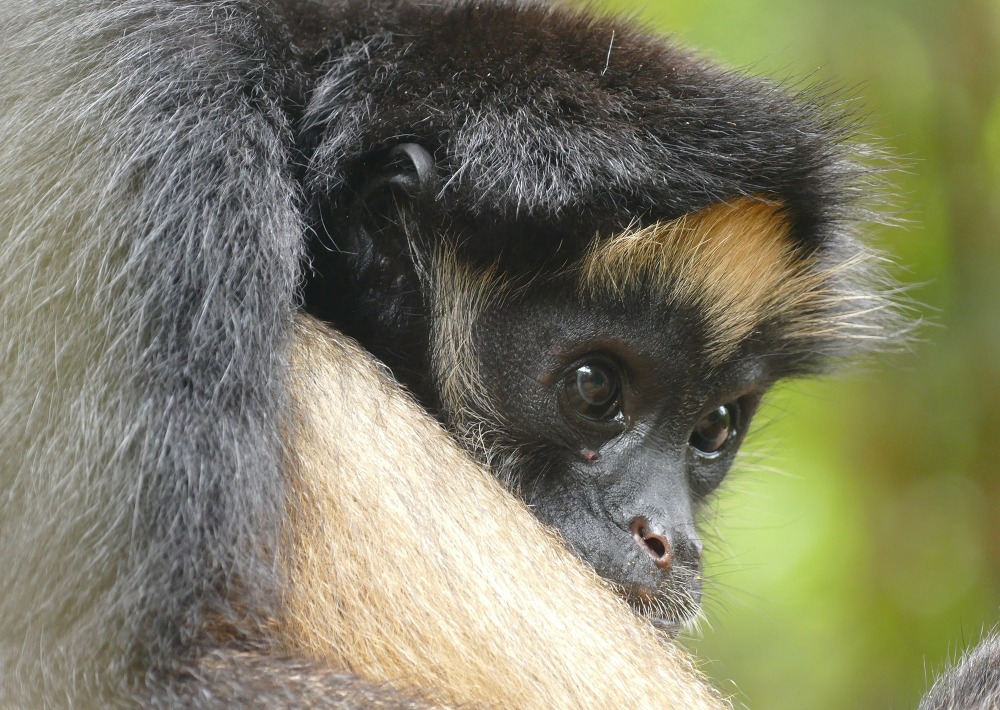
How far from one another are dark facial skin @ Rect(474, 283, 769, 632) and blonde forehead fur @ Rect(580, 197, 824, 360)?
0.08 meters

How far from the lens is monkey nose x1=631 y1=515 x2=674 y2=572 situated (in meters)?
3.78

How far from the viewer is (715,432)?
466cm

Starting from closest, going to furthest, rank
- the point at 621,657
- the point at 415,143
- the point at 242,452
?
the point at 242,452 → the point at 621,657 → the point at 415,143

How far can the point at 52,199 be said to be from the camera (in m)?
2.76

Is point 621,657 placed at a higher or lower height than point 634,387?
lower

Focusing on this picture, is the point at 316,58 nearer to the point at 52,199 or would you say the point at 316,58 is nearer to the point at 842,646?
the point at 52,199

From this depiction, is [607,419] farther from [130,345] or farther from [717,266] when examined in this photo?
[130,345]

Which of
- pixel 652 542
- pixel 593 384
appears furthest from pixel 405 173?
pixel 652 542

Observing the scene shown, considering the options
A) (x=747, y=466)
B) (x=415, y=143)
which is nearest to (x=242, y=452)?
(x=415, y=143)

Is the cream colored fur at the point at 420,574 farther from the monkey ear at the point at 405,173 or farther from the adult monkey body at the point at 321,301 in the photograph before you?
the monkey ear at the point at 405,173

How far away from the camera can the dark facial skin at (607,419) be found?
373 cm

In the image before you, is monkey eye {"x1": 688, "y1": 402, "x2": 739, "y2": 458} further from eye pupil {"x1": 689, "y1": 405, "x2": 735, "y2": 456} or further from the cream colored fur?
the cream colored fur

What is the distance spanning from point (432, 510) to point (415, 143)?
1261 mm

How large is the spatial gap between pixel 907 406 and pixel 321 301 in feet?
19.7
